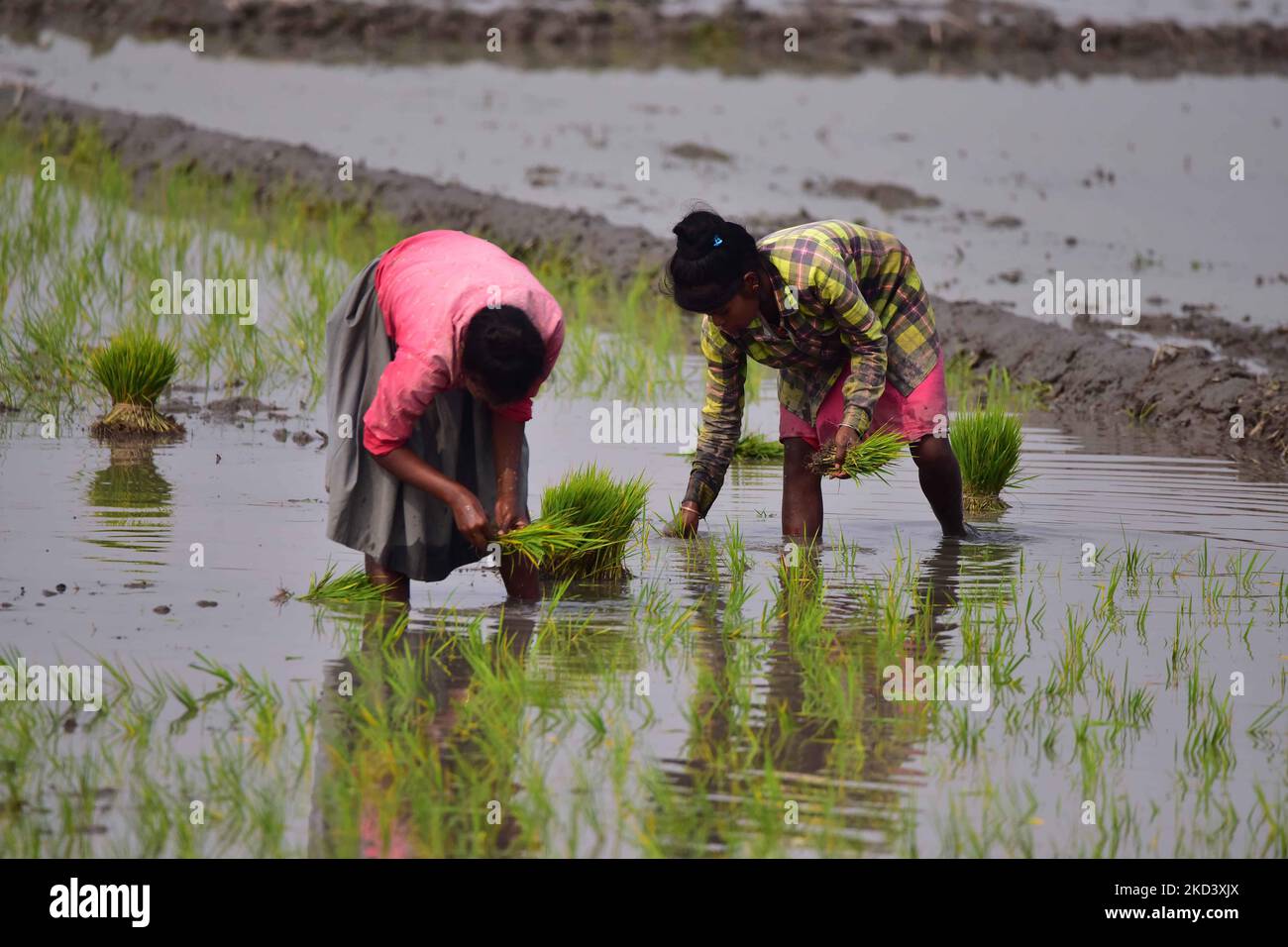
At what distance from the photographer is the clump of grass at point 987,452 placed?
5871 millimetres

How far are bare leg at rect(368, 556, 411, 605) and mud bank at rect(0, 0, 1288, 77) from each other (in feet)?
50.0

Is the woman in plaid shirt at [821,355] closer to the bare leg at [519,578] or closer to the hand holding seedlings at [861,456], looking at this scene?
the hand holding seedlings at [861,456]

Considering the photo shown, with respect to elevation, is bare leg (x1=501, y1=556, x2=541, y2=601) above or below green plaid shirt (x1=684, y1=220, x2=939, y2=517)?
below

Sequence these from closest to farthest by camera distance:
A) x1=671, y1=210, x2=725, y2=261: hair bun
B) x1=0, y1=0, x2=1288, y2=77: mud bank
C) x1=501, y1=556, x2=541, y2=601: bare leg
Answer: x1=671, y1=210, x2=725, y2=261: hair bun < x1=501, y1=556, x2=541, y2=601: bare leg < x1=0, y1=0, x2=1288, y2=77: mud bank

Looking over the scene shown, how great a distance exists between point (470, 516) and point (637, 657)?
53 cm

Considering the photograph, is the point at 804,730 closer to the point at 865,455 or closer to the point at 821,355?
the point at 865,455

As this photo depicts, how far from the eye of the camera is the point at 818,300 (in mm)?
4555

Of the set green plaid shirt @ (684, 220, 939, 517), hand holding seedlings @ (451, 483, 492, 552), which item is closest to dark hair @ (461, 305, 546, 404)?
hand holding seedlings @ (451, 483, 492, 552)

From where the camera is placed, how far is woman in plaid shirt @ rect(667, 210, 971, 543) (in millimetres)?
4512

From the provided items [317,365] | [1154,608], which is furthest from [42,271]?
[1154,608]

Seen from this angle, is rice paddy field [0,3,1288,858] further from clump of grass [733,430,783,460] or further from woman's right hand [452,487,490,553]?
woman's right hand [452,487,490,553]

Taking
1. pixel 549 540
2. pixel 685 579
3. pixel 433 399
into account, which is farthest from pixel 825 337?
pixel 433 399

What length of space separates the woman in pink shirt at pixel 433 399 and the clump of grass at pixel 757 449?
2409 mm
